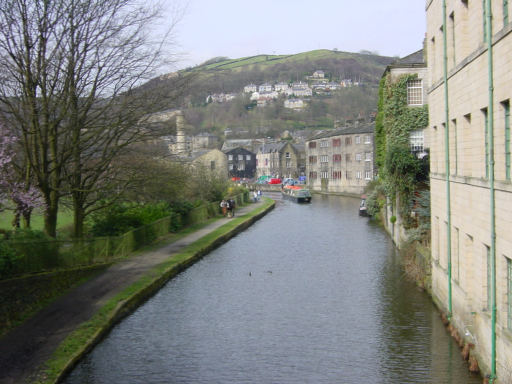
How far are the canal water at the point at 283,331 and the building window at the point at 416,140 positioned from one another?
608 cm

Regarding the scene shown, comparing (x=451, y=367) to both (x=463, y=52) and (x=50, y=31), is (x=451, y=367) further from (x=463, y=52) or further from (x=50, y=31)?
(x=50, y=31)

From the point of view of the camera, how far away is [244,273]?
2506 centimetres

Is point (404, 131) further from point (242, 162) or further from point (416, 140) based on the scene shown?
point (242, 162)

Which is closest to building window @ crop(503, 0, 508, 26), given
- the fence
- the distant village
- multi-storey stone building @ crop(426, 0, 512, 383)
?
multi-storey stone building @ crop(426, 0, 512, 383)

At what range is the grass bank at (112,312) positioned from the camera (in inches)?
483

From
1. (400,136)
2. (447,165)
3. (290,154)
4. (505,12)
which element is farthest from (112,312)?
(290,154)

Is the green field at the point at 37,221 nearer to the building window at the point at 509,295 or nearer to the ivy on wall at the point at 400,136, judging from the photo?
the ivy on wall at the point at 400,136

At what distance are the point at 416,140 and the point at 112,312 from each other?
1939 centimetres

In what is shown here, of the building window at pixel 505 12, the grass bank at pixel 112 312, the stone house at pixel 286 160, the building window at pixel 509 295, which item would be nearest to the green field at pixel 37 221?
the grass bank at pixel 112 312

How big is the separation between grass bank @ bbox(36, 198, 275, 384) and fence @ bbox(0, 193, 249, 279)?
82.0 inches

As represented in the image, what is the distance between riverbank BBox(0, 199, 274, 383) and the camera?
1214cm

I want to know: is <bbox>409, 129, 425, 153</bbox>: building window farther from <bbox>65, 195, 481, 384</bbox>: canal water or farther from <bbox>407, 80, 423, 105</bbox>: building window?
<bbox>65, 195, 481, 384</bbox>: canal water

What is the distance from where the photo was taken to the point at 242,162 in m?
144

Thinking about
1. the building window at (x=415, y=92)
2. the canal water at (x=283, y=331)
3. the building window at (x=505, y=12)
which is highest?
the building window at (x=415, y=92)
